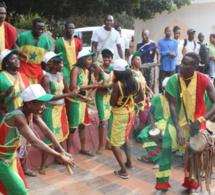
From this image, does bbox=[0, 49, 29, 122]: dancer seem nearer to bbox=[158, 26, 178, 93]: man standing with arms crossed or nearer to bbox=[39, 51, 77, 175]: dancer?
bbox=[39, 51, 77, 175]: dancer

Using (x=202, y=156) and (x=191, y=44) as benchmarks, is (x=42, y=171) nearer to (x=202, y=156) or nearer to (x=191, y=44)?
(x=202, y=156)

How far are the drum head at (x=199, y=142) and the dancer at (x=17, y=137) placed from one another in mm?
1575

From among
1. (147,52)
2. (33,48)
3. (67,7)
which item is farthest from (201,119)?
(67,7)

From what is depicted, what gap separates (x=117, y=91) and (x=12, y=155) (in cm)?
188

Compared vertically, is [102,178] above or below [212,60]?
below

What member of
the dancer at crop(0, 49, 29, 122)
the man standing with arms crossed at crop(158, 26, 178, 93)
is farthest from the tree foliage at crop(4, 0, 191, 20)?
the dancer at crop(0, 49, 29, 122)

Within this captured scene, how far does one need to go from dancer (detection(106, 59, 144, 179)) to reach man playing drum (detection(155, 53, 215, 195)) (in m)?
0.71

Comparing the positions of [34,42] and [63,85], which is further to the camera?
[34,42]

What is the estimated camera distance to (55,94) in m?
4.73

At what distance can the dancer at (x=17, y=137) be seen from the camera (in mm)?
2838

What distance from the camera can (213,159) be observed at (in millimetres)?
3699

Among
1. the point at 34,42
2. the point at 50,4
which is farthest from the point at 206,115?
the point at 50,4

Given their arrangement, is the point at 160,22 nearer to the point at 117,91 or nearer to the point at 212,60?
the point at 212,60

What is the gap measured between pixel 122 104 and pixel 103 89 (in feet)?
3.67
